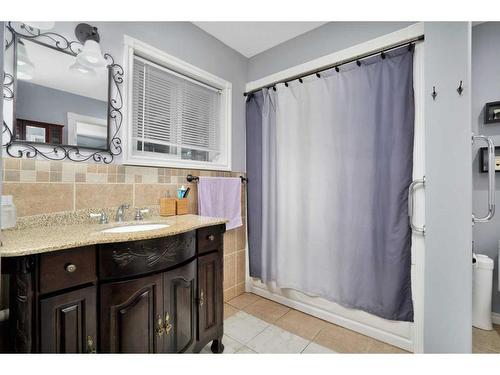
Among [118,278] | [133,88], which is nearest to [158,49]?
[133,88]

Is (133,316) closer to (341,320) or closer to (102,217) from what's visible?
(102,217)

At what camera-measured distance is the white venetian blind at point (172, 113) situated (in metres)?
1.63

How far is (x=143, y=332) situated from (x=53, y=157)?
987 millimetres

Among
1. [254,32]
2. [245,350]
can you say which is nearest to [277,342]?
[245,350]

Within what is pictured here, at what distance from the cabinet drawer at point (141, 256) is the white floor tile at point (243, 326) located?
830 mm

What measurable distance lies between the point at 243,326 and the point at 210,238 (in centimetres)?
86

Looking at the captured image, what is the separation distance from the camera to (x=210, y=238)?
1.38 m

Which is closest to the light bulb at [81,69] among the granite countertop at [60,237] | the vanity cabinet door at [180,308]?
the granite countertop at [60,237]

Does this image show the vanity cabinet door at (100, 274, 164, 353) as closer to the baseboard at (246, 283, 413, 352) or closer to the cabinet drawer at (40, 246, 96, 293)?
the cabinet drawer at (40, 246, 96, 293)

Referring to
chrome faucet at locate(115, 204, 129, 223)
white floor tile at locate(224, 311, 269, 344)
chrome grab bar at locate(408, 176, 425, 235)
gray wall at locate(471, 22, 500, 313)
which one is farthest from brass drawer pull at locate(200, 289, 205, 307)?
gray wall at locate(471, 22, 500, 313)

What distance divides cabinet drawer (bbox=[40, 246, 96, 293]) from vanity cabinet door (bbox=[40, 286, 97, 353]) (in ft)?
0.13

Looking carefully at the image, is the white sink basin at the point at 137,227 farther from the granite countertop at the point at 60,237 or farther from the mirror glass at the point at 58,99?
the mirror glass at the point at 58,99

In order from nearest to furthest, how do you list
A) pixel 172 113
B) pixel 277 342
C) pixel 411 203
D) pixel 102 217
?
pixel 102 217
pixel 411 203
pixel 277 342
pixel 172 113

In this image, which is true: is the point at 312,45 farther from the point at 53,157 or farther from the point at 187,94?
the point at 53,157
